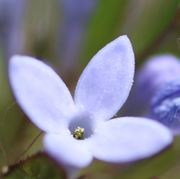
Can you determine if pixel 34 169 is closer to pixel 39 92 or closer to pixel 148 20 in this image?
pixel 39 92

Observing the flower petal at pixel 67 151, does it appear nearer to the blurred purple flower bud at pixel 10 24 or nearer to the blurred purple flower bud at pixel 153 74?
the blurred purple flower bud at pixel 153 74

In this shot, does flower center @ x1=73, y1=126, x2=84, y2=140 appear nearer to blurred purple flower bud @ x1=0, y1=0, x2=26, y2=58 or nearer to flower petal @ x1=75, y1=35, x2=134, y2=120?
flower petal @ x1=75, y1=35, x2=134, y2=120

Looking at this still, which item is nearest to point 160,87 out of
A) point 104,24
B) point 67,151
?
point 104,24

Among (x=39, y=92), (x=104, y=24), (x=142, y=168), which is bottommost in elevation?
(x=142, y=168)

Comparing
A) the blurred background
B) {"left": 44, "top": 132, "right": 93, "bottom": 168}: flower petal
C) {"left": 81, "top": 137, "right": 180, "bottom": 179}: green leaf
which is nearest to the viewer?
{"left": 44, "top": 132, "right": 93, "bottom": 168}: flower petal

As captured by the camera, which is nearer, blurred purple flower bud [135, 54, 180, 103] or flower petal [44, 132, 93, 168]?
flower petal [44, 132, 93, 168]

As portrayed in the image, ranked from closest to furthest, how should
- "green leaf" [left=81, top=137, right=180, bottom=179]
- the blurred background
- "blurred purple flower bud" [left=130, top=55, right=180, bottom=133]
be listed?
"blurred purple flower bud" [left=130, top=55, right=180, bottom=133] < "green leaf" [left=81, top=137, right=180, bottom=179] < the blurred background

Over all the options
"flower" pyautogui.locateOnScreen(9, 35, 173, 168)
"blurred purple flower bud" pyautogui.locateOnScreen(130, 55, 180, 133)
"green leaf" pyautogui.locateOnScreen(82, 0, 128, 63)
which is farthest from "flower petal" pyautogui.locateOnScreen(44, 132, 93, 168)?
"green leaf" pyautogui.locateOnScreen(82, 0, 128, 63)
